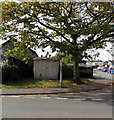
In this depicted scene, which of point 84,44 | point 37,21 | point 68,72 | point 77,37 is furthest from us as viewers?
point 68,72

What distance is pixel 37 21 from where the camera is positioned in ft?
39.5

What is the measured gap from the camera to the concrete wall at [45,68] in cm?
1658

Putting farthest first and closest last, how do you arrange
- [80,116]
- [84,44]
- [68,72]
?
[68,72], [84,44], [80,116]

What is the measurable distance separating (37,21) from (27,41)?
1891mm

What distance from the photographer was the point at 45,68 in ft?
54.6

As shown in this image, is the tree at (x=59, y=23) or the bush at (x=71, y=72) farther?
the bush at (x=71, y=72)

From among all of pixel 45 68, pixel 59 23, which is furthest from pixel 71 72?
pixel 59 23

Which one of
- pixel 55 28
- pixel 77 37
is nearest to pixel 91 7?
pixel 77 37

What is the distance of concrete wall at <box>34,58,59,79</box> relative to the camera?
16578 mm

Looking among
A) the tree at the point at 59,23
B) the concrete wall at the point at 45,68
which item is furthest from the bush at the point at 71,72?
the tree at the point at 59,23

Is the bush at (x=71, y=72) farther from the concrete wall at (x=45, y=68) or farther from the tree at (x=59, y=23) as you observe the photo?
the tree at (x=59, y=23)

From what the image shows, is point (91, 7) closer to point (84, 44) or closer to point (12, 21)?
point (84, 44)

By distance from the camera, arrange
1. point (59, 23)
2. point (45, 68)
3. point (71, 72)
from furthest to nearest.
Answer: point (71, 72)
point (45, 68)
point (59, 23)

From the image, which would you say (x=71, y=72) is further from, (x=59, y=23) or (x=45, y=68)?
(x=59, y=23)
